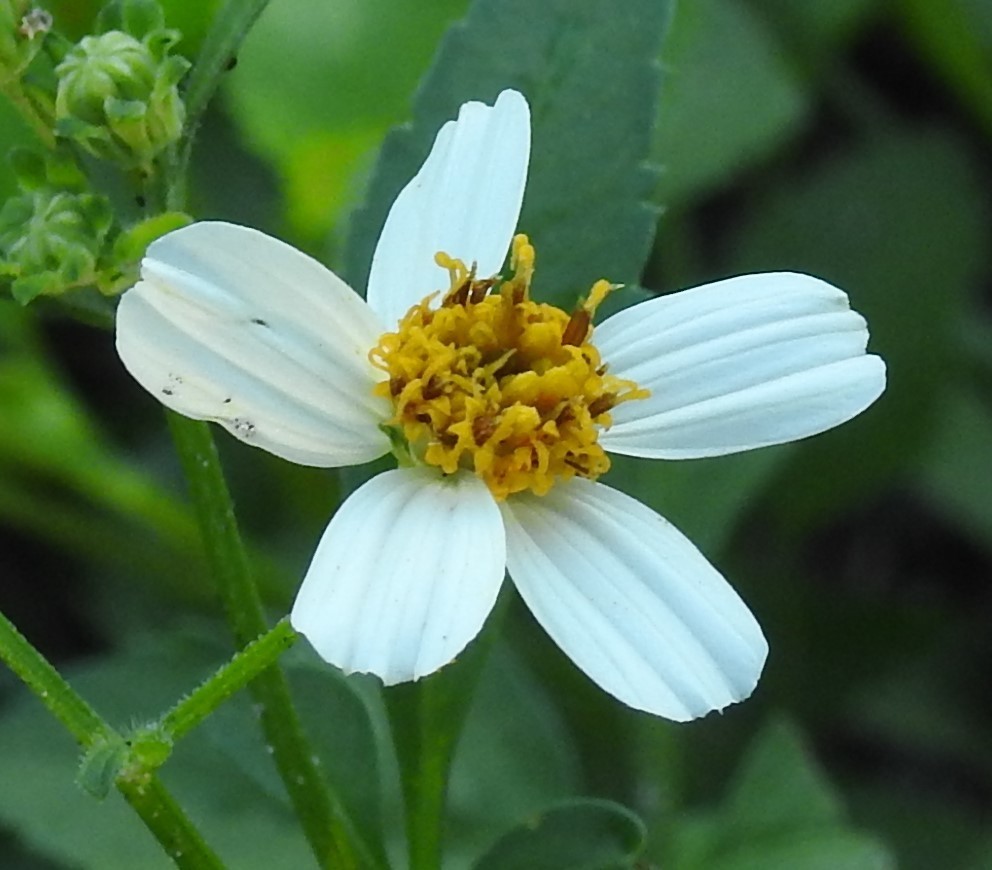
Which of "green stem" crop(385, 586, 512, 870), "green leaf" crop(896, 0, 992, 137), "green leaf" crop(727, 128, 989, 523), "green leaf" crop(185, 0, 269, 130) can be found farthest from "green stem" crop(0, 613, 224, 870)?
"green leaf" crop(896, 0, 992, 137)

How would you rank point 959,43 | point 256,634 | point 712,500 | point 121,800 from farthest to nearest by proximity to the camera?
point 959,43
point 712,500
point 121,800
point 256,634

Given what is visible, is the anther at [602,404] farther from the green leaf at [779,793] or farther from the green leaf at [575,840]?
the green leaf at [779,793]

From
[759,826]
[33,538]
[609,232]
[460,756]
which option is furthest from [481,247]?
[33,538]

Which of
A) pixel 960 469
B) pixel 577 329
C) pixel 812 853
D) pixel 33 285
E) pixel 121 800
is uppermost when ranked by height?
pixel 33 285

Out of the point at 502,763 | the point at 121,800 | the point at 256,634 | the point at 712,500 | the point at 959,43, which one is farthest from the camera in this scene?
the point at 959,43

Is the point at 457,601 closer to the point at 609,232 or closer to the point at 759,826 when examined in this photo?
the point at 609,232

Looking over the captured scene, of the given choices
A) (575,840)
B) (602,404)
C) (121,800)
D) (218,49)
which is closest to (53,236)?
(218,49)

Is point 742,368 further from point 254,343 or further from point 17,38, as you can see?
point 17,38
